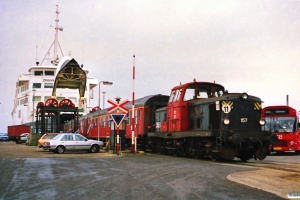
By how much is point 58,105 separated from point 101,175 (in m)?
32.9

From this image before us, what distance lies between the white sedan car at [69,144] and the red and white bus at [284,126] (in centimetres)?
1144

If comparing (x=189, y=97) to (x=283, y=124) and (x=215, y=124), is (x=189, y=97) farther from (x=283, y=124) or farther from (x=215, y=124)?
(x=283, y=124)

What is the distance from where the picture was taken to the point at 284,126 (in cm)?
2467

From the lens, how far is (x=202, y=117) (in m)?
18.3

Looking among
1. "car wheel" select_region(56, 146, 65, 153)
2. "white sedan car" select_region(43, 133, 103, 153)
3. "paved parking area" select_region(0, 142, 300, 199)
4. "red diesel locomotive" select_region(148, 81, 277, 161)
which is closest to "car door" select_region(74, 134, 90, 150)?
"white sedan car" select_region(43, 133, 103, 153)

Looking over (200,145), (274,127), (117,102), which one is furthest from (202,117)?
(274,127)

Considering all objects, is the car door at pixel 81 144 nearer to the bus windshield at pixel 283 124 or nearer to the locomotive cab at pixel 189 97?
the locomotive cab at pixel 189 97

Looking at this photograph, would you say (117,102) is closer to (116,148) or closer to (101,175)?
(116,148)

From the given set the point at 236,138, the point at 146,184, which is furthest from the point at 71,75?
the point at 146,184

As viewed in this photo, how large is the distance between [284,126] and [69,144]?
45.4 ft

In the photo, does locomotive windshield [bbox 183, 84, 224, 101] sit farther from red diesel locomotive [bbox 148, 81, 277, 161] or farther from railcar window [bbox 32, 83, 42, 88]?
railcar window [bbox 32, 83, 42, 88]

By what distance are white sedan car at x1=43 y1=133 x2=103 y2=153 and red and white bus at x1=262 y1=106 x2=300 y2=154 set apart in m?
11.4

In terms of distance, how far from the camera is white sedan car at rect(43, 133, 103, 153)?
25.5 m

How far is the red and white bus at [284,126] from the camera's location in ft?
79.7
